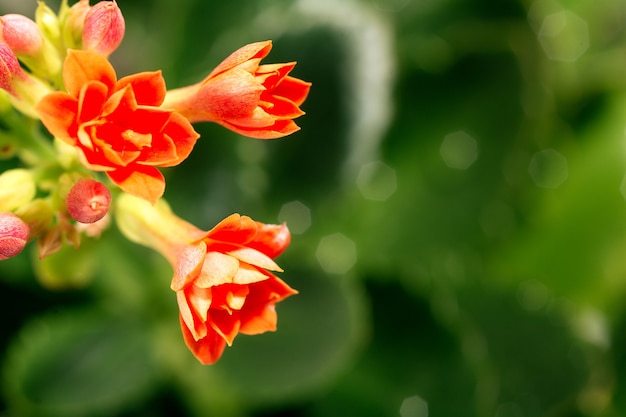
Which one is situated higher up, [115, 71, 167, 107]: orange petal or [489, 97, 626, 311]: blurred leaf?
[115, 71, 167, 107]: orange petal

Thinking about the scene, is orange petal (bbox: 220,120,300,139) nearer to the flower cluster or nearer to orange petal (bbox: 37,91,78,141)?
the flower cluster

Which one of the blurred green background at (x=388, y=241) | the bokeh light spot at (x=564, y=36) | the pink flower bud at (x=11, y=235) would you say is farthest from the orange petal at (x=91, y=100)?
the bokeh light spot at (x=564, y=36)

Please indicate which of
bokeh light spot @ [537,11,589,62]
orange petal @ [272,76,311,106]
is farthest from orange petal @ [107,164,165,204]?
bokeh light spot @ [537,11,589,62]

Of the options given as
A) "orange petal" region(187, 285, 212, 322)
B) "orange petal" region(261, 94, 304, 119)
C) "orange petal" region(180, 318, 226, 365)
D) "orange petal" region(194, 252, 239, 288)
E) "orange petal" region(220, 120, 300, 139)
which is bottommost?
"orange petal" region(180, 318, 226, 365)

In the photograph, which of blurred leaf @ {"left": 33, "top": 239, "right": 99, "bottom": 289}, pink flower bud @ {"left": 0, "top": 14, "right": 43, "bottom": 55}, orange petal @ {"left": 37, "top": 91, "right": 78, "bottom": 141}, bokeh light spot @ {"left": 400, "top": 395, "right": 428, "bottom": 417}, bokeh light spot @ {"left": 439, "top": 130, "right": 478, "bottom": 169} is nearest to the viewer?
orange petal @ {"left": 37, "top": 91, "right": 78, "bottom": 141}

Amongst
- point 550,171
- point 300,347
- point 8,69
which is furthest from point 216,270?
point 550,171

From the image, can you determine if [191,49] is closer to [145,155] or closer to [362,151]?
[362,151]

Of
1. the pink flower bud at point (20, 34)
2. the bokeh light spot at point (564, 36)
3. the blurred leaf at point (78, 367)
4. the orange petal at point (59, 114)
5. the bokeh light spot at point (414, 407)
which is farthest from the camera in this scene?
the bokeh light spot at point (564, 36)

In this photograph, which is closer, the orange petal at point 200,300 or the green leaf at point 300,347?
the orange petal at point 200,300

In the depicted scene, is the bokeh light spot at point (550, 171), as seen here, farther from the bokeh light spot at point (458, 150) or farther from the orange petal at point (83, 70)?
the orange petal at point (83, 70)
